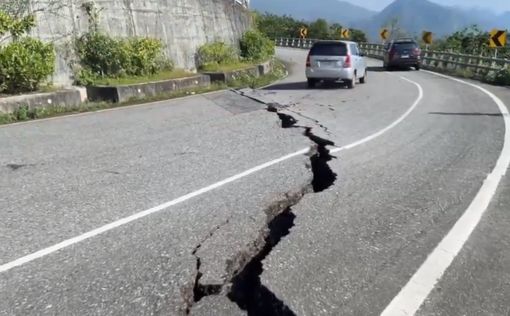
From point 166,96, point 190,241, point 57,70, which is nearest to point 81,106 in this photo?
point 57,70

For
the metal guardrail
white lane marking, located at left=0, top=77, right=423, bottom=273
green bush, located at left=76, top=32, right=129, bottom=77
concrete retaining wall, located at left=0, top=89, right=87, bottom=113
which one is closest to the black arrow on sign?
the metal guardrail

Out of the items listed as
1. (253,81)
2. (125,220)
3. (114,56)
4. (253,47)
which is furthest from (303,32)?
(125,220)

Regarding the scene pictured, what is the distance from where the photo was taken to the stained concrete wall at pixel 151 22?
13.3 meters

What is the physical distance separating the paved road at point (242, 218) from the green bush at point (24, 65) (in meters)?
2.16

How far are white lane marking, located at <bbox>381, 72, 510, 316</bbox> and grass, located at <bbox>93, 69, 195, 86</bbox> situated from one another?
1051 centimetres

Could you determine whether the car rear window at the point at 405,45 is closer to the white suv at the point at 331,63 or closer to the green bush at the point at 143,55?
the white suv at the point at 331,63

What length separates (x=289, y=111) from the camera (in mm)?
12078

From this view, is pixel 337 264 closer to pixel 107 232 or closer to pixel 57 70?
pixel 107 232

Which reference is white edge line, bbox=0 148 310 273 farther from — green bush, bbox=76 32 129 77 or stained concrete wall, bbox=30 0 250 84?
green bush, bbox=76 32 129 77

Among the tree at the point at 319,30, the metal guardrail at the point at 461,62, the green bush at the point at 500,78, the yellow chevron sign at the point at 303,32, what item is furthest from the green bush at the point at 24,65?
the tree at the point at 319,30

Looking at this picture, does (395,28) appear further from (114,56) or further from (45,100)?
(45,100)

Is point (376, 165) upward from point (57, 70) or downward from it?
downward

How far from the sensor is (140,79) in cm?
1509

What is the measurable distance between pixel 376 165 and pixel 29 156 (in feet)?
16.3
